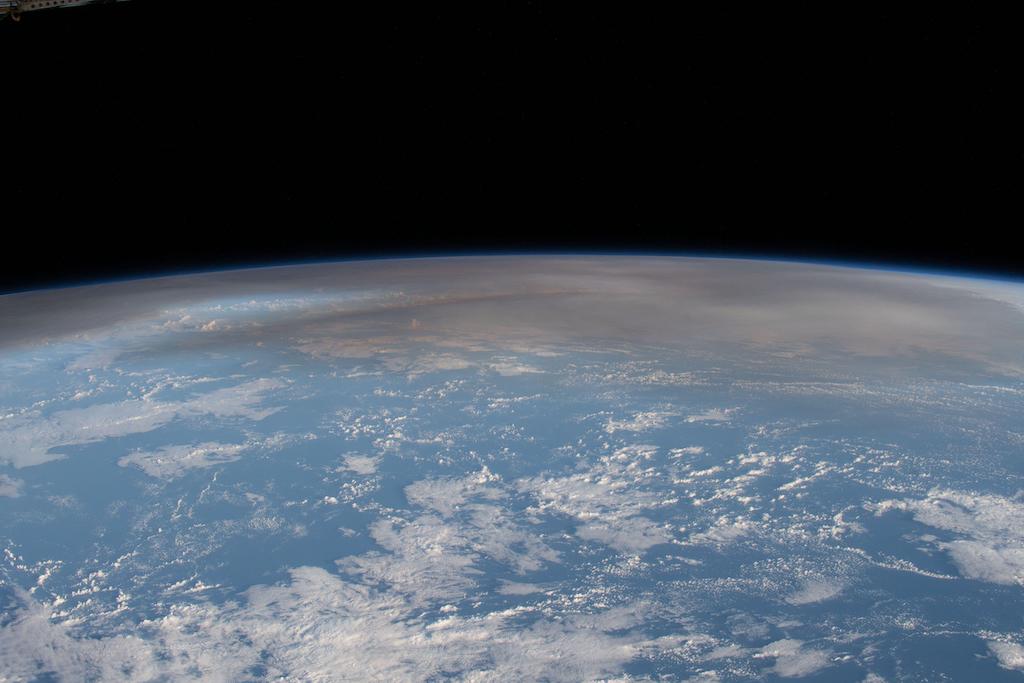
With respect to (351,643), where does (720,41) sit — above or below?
above

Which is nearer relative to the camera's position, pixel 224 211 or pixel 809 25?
pixel 809 25

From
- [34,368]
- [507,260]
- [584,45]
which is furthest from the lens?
[507,260]

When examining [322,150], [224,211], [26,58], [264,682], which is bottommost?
[264,682]

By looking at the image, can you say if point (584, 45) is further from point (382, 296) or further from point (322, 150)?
point (382, 296)

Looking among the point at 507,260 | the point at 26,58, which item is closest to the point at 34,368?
the point at 26,58

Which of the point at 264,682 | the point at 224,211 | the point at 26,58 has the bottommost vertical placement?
the point at 264,682

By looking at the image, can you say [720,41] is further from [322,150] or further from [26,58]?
[26,58]

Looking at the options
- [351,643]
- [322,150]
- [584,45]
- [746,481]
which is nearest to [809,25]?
[584,45]

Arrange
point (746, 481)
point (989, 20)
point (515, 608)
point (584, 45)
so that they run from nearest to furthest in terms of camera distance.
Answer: point (515, 608) < point (746, 481) < point (989, 20) < point (584, 45)

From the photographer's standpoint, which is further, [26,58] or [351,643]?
[26,58]
